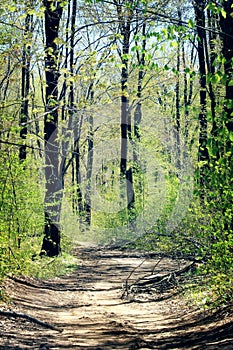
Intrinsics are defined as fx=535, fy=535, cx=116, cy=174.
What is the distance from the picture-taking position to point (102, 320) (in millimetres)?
10258

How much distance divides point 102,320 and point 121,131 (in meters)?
22.3

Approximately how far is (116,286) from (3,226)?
16.9ft

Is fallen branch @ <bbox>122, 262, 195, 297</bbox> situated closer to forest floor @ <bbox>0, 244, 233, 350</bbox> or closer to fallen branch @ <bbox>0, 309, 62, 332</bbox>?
forest floor @ <bbox>0, 244, 233, 350</bbox>

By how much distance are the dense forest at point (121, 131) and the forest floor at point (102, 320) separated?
81cm

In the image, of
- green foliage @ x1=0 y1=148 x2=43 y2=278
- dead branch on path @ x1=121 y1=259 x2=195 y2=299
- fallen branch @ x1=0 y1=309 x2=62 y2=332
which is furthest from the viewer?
dead branch on path @ x1=121 y1=259 x2=195 y2=299

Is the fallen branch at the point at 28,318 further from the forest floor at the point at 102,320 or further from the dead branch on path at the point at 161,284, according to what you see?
the dead branch on path at the point at 161,284

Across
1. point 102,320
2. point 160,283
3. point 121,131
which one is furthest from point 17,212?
point 121,131

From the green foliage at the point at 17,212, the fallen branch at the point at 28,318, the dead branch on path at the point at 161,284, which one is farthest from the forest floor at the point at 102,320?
the green foliage at the point at 17,212

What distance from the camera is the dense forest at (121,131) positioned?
8.84 meters

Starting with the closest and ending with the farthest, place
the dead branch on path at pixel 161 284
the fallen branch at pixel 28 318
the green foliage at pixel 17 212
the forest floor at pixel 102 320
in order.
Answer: the forest floor at pixel 102 320 → the fallen branch at pixel 28 318 → the green foliage at pixel 17 212 → the dead branch on path at pixel 161 284

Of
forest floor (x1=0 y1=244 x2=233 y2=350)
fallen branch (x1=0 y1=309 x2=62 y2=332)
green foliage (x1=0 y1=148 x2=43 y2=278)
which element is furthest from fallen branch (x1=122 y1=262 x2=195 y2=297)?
fallen branch (x1=0 y1=309 x2=62 y2=332)

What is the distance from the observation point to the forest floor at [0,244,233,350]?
8.02 metres

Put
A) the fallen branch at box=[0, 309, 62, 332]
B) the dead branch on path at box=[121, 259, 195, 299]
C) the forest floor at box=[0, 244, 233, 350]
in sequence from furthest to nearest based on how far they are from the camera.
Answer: the dead branch on path at box=[121, 259, 195, 299] → the fallen branch at box=[0, 309, 62, 332] → the forest floor at box=[0, 244, 233, 350]

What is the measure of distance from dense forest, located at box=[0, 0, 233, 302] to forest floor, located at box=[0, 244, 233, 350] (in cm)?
81
